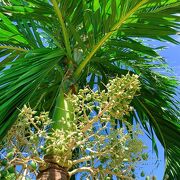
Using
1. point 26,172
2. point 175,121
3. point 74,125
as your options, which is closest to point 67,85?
point 74,125

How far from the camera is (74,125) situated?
10.5 feet

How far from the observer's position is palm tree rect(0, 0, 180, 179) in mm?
3812

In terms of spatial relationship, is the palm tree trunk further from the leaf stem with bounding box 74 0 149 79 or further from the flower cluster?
the leaf stem with bounding box 74 0 149 79

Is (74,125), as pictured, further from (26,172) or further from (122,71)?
(122,71)

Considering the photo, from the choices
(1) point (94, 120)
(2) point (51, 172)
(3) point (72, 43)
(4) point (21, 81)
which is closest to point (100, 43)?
(3) point (72, 43)

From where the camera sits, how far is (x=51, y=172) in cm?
311

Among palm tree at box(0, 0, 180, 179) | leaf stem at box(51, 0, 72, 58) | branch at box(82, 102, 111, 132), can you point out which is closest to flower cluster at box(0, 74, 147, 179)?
branch at box(82, 102, 111, 132)

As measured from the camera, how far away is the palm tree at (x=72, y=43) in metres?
3.81

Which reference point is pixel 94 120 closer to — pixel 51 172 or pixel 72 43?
pixel 51 172

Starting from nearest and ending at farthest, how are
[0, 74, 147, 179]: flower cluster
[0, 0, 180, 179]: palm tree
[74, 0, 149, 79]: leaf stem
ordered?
[0, 74, 147, 179]: flower cluster, [0, 0, 180, 179]: palm tree, [74, 0, 149, 79]: leaf stem

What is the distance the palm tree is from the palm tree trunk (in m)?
0.57

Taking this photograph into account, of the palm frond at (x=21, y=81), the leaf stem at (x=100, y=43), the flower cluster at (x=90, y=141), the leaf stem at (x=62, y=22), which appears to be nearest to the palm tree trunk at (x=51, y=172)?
the flower cluster at (x=90, y=141)

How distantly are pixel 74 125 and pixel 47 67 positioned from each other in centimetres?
101

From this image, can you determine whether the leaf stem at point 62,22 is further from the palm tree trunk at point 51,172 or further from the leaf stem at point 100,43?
the palm tree trunk at point 51,172
